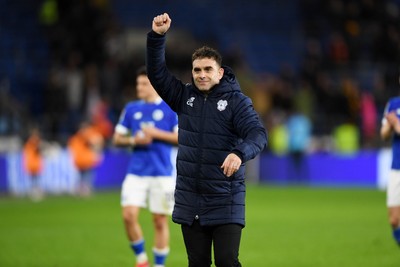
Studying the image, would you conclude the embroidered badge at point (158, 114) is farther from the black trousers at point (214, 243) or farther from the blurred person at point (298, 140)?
the blurred person at point (298, 140)

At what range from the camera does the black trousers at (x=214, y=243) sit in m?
8.09

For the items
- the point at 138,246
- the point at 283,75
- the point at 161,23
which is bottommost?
the point at 138,246

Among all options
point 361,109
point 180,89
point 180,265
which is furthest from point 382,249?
point 361,109

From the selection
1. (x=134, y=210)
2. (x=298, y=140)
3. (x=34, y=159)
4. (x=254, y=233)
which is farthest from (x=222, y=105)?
(x=298, y=140)

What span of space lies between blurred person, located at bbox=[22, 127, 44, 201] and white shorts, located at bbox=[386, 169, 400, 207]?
14.8m

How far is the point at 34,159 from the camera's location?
82.4 feet

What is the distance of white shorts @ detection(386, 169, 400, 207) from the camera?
11.9 metres

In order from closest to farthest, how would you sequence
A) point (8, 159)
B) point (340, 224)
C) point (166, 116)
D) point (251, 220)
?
1. point (166, 116)
2. point (340, 224)
3. point (251, 220)
4. point (8, 159)

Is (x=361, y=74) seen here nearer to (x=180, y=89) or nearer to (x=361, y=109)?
(x=361, y=109)

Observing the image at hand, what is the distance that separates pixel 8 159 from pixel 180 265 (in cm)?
1385

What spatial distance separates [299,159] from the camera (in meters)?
31.0

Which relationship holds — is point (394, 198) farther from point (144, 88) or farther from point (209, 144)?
point (209, 144)

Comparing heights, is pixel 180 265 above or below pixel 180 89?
below

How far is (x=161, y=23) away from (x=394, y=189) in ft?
16.5
